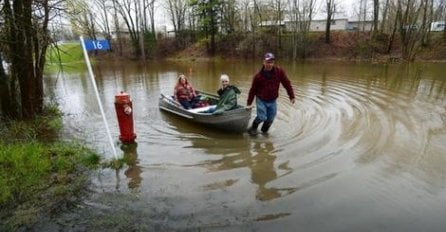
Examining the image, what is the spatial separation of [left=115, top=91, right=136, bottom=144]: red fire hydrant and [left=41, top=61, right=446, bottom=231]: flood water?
Result: 0.24 m

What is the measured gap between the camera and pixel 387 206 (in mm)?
4621

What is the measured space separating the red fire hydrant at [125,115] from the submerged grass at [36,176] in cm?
82

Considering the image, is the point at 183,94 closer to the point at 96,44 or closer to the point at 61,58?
the point at 96,44

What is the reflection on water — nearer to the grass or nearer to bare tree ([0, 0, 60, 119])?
the grass

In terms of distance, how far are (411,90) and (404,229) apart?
10932 mm

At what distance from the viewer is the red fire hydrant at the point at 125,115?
712 centimetres

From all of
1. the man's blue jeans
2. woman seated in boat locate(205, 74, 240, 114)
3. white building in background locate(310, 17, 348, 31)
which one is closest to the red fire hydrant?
woman seated in boat locate(205, 74, 240, 114)

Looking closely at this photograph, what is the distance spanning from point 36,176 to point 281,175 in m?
3.63

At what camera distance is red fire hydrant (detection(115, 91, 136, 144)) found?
23.4 feet

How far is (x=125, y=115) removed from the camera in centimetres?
718

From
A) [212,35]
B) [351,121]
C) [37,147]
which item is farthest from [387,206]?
[212,35]

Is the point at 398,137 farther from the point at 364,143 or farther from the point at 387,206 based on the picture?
the point at 387,206

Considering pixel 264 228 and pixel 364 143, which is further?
pixel 364 143

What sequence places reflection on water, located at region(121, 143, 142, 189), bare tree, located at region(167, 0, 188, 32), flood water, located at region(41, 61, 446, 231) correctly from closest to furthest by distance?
flood water, located at region(41, 61, 446, 231), reflection on water, located at region(121, 143, 142, 189), bare tree, located at region(167, 0, 188, 32)
